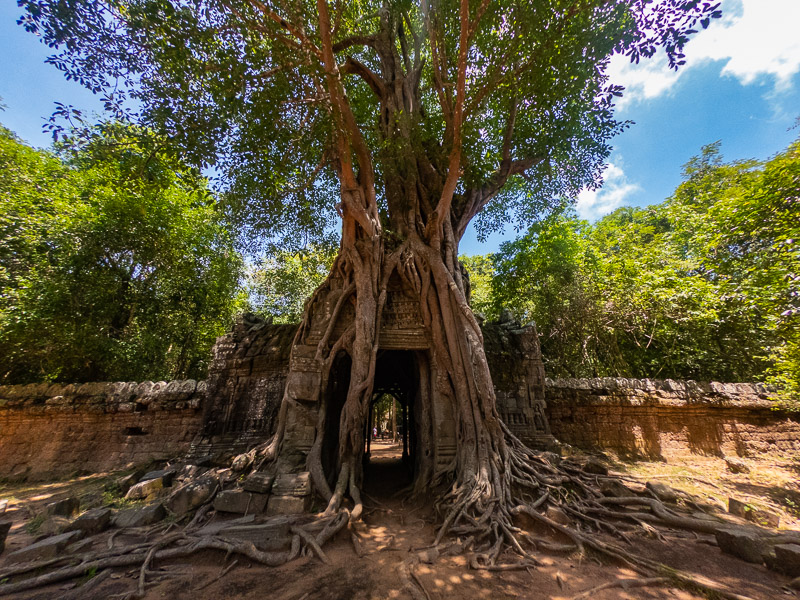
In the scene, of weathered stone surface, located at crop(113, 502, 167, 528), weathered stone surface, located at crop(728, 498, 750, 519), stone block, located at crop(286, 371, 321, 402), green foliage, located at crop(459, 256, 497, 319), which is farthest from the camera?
green foliage, located at crop(459, 256, 497, 319)

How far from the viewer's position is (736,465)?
220 inches

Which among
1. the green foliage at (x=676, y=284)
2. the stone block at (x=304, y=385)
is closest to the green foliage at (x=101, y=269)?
the stone block at (x=304, y=385)

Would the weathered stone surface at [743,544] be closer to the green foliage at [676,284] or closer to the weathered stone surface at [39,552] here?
the green foliage at [676,284]

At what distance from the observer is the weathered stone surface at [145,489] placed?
425 cm

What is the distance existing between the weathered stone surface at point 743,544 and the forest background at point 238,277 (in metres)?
3.27

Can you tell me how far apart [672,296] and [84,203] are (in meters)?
14.6

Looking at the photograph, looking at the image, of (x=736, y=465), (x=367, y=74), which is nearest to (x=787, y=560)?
(x=736, y=465)

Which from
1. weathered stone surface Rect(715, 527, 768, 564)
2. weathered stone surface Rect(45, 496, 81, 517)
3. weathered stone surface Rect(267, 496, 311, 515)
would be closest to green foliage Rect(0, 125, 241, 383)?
weathered stone surface Rect(45, 496, 81, 517)

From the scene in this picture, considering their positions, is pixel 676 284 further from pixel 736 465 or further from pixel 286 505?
pixel 286 505

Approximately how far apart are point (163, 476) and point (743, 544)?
671cm

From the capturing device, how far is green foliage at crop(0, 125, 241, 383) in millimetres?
6480

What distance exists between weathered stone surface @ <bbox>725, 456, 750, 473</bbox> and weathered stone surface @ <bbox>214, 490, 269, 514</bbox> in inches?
314

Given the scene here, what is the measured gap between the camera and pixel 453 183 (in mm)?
4688

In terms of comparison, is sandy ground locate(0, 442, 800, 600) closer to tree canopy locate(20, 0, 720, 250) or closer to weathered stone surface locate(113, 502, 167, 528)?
weathered stone surface locate(113, 502, 167, 528)
